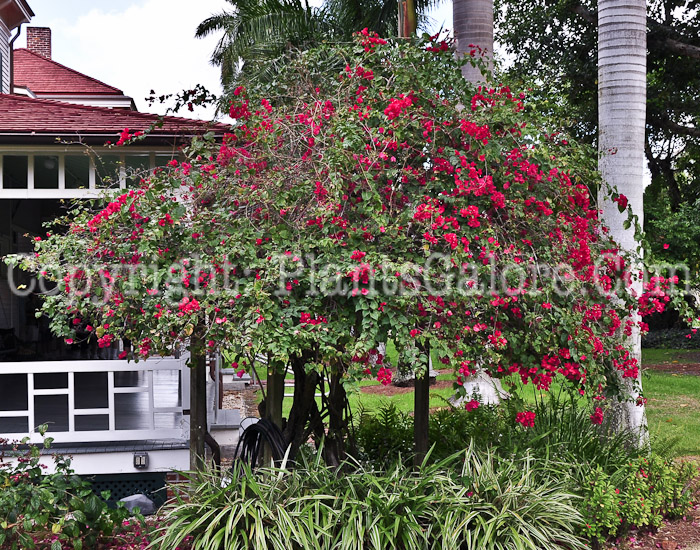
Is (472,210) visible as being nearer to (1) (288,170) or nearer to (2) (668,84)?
(1) (288,170)

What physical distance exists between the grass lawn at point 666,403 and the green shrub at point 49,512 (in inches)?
158

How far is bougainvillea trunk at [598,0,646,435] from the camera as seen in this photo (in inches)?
256

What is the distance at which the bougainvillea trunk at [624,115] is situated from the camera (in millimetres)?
6496

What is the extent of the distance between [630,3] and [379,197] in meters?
3.77

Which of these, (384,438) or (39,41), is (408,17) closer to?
(384,438)

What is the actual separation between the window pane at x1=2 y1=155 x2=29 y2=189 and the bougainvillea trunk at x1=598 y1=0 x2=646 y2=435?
6102 millimetres

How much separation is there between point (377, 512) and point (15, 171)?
8.13 metres

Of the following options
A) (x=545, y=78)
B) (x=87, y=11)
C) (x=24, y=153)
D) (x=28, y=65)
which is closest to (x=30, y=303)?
(x=24, y=153)

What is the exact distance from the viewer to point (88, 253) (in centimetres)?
497

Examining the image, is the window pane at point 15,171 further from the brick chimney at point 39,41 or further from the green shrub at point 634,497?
the brick chimney at point 39,41

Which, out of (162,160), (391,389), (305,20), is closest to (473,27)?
(162,160)

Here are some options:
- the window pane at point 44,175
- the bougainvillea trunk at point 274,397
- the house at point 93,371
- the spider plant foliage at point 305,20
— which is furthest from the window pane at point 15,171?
the spider plant foliage at point 305,20

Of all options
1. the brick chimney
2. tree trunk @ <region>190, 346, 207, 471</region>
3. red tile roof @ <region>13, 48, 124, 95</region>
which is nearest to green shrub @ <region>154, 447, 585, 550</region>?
tree trunk @ <region>190, 346, 207, 471</region>

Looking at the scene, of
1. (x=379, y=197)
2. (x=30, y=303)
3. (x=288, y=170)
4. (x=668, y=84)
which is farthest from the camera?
(x=668, y=84)
